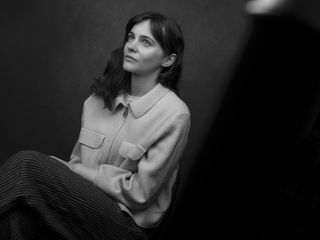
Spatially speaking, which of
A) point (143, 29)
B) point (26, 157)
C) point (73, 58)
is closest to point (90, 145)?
point (26, 157)

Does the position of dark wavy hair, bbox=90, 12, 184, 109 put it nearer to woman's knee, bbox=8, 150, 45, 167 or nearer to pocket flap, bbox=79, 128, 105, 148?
pocket flap, bbox=79, 128, 105, 148

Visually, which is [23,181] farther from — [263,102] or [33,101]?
[33,101]

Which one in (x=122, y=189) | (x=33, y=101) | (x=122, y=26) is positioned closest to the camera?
(x=122, y=189)

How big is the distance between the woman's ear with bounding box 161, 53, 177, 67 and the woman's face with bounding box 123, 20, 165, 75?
0.15 feet

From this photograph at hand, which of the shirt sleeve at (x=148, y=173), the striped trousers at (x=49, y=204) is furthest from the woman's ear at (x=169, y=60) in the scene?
the striped trousers at (x=49, y=204)

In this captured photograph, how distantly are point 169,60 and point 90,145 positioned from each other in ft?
1.57

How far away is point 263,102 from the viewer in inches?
82.6

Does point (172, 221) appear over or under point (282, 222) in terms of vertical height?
under

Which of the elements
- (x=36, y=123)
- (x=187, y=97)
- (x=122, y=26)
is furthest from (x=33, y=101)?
(x=187, y=97)

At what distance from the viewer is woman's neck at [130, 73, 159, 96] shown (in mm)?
1938

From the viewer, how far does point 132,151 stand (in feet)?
5.84

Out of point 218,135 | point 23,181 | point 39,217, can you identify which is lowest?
point 39,217

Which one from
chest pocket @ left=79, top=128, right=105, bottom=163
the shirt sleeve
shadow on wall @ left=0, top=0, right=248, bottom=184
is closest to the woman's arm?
the shirt sleeve

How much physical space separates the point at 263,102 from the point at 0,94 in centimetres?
161
